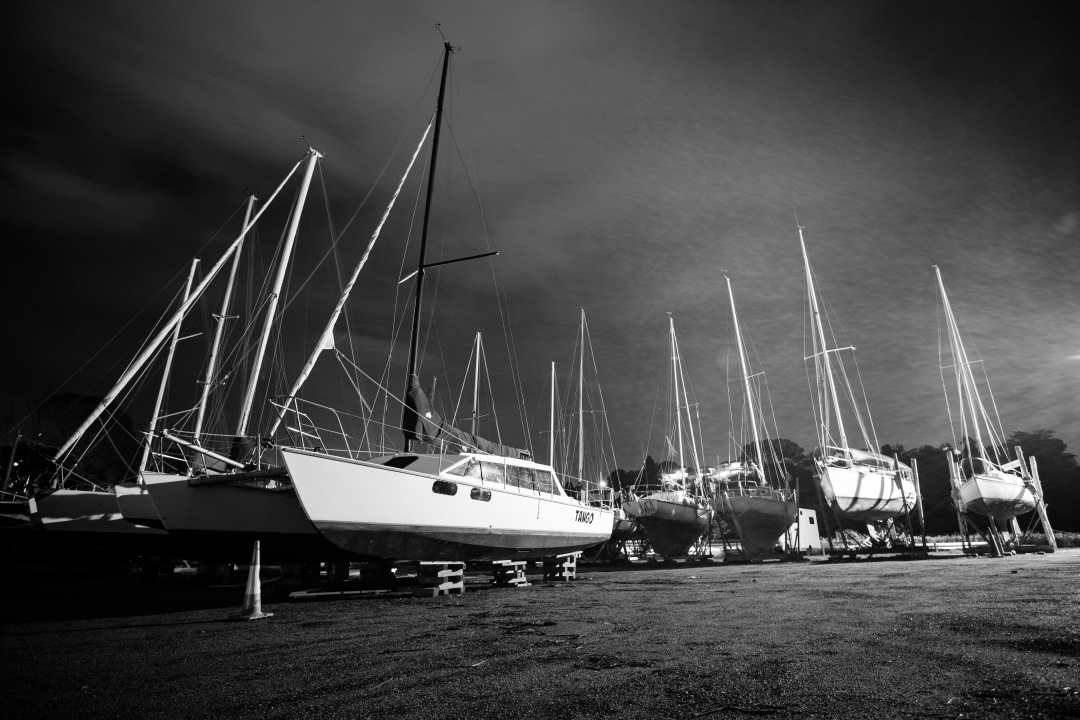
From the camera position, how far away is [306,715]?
358cm

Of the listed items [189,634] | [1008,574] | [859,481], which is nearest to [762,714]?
[189,634]

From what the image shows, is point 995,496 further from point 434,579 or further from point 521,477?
point 434,579

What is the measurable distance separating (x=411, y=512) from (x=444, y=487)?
0.96 metres

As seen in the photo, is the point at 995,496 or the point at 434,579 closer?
the point at 434,579

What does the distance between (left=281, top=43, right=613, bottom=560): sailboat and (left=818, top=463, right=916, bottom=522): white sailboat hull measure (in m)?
14.3

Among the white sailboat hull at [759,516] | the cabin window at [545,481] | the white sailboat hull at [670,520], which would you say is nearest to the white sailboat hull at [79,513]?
the cabin window at [545,481]

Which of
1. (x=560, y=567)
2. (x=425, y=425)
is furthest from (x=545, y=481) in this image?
(x=425, y=425)

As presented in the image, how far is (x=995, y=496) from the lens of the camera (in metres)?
27.5

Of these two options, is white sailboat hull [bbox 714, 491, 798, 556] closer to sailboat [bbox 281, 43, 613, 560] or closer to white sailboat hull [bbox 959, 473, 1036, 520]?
white sailboat hull [bbox 959, 473, 1036, 520]

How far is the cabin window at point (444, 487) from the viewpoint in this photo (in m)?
11.3

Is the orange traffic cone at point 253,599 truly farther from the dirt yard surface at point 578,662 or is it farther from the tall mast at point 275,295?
the tall mast at point 275,295

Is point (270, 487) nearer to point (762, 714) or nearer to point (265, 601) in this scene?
point (265, 601)

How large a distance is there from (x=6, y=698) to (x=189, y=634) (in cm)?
303

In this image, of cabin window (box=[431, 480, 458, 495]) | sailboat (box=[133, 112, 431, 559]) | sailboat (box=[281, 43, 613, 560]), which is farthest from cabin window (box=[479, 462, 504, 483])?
sailboat (box=[133, 112, 431, 559])
